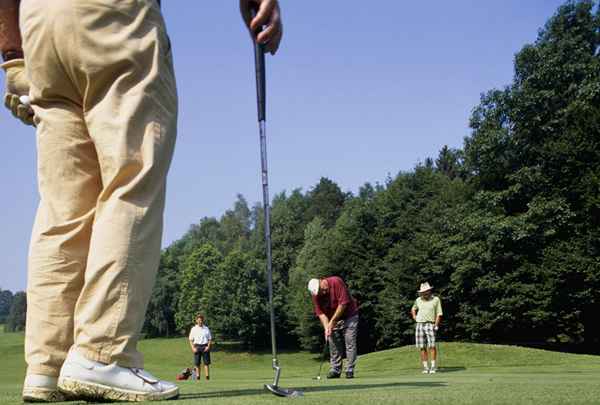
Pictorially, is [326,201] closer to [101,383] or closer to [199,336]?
[199,336]

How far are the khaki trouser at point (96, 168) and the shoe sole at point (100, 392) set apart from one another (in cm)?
12

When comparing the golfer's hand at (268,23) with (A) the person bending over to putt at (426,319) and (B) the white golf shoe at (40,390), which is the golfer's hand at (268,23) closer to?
(B) the white golf shoe at (40,390)

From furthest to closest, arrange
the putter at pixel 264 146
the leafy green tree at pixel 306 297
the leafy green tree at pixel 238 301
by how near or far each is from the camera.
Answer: the leafy green tree at pixel 238 301, the leafy green tree at pixel 306 297, the putter at pixel 264 146

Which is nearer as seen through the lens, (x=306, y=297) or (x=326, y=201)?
(x=306, y=297)

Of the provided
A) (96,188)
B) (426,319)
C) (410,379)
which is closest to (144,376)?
(96,188)

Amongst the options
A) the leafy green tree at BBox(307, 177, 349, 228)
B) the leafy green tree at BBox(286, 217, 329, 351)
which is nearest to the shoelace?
the leafy green tree at BBox(286, 217, 329, 351)

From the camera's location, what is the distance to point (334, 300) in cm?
1377

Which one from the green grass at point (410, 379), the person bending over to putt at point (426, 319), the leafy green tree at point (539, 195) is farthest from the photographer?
the leafy green tree at point (539, 195)

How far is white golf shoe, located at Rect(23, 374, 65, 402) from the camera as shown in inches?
119

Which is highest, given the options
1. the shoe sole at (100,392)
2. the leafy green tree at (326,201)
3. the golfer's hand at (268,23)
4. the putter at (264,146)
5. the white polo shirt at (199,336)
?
the leafy green tree at (326,201)

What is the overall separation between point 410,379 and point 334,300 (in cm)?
500

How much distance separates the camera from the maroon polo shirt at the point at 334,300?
13633 mm

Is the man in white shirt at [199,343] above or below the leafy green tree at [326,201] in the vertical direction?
below

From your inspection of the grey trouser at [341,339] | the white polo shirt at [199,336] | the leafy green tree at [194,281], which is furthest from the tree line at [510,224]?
the leafy green tree at [194,281]
